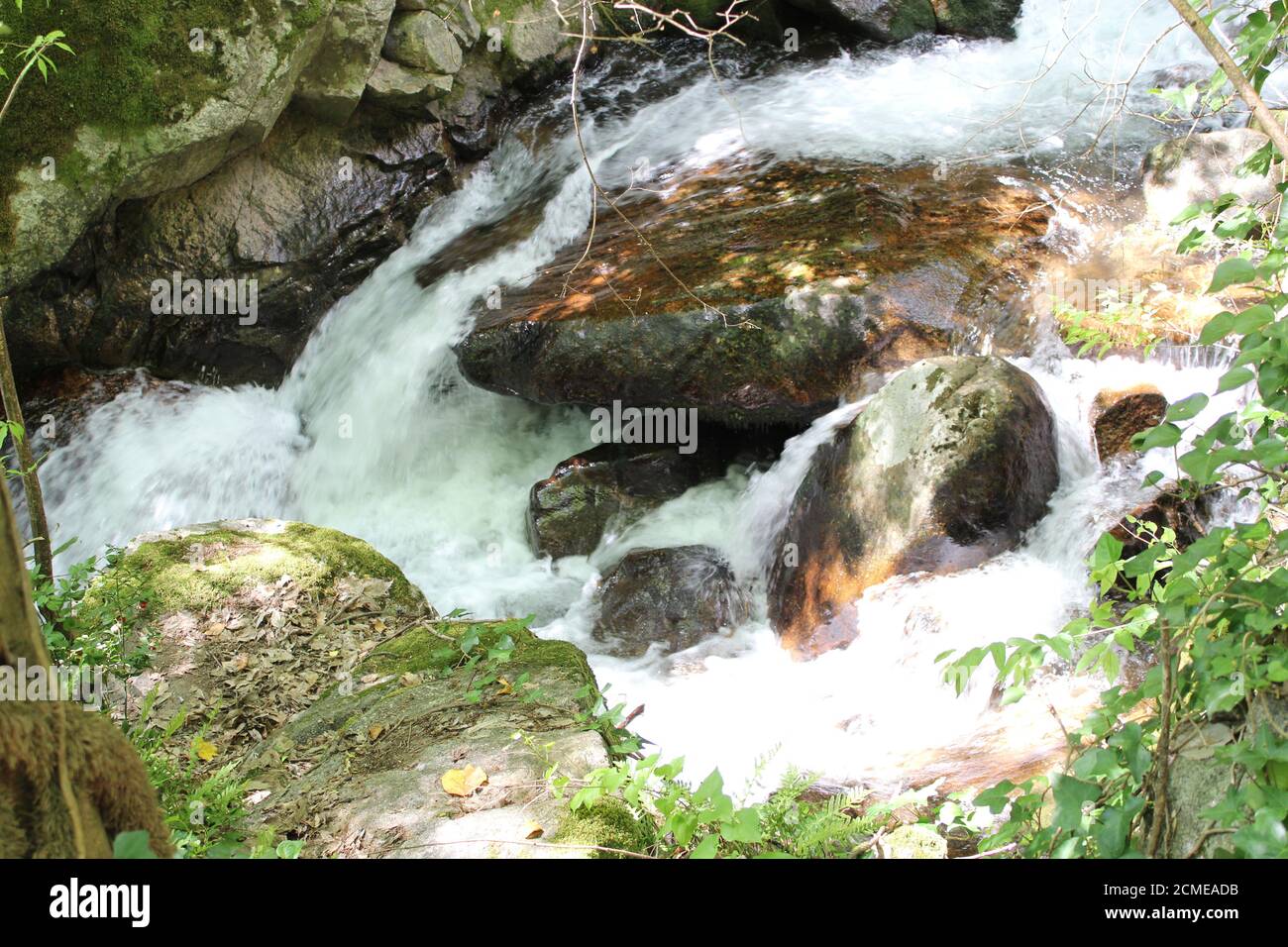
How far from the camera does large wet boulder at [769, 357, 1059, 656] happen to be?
549 cm

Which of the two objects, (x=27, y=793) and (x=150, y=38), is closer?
(x=27, y=793)

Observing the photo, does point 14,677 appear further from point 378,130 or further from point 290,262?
point 378,130

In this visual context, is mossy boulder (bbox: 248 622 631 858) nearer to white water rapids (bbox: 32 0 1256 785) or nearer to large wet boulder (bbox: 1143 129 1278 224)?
white water rapids (bbox: 32 0 1256 785)

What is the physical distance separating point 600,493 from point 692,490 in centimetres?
69

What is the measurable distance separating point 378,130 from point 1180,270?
23.3 feet

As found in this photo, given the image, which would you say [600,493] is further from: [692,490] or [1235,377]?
[1235,377]

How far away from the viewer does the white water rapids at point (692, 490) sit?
5.20 metres

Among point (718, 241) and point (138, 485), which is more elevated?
point (718, 241)

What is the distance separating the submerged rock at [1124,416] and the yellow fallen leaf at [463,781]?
4529mm

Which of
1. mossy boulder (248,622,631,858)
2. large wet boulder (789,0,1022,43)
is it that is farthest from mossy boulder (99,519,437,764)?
large wet boulder (789,0,1022,43)

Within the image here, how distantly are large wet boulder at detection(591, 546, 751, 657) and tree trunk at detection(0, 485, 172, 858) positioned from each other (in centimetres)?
477

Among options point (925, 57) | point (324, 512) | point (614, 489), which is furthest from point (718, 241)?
point (925, 57)

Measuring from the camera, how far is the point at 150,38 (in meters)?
7.09
